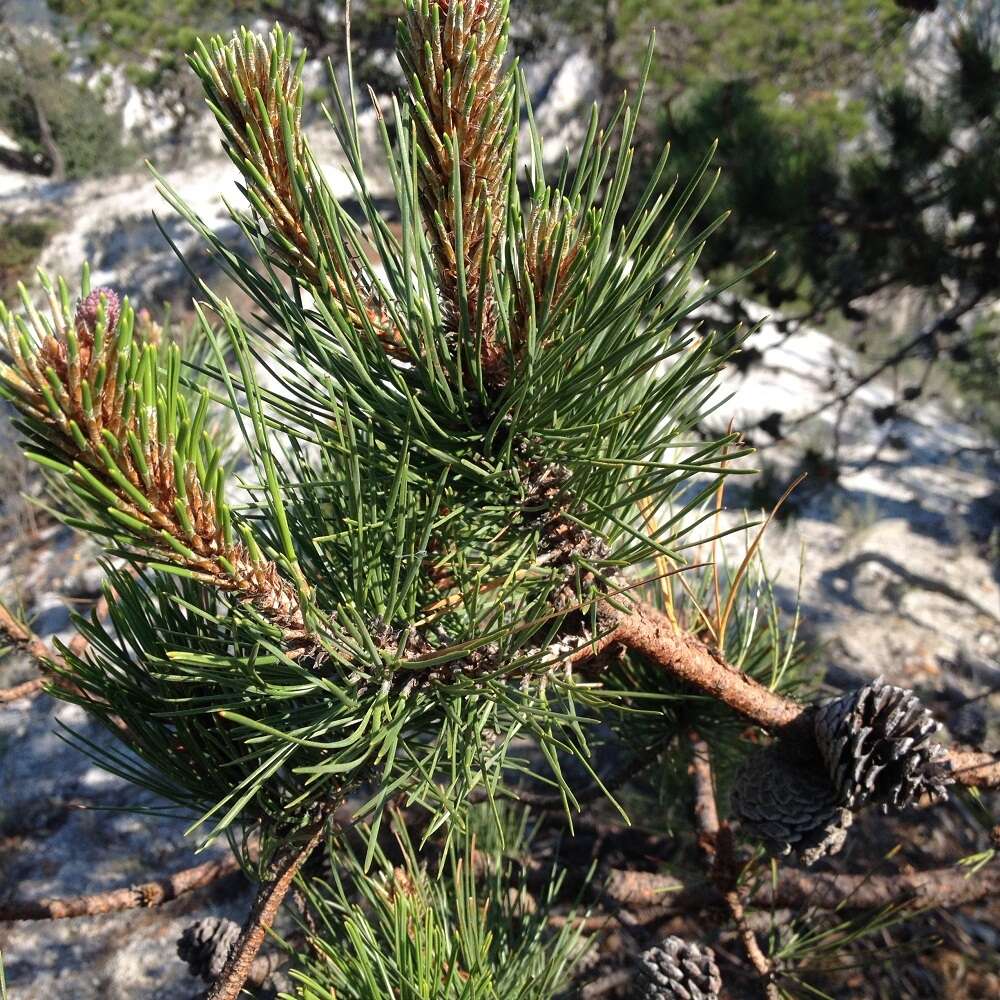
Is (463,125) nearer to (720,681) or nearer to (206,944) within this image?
(720,681)

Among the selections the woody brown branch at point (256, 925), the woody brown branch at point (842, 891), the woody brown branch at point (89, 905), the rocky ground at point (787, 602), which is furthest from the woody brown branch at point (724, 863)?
the woody brown branch at point (89, 905)

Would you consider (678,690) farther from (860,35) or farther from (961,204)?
(860,35)

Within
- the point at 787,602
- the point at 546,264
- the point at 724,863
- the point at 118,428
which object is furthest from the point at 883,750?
the point at 787,602

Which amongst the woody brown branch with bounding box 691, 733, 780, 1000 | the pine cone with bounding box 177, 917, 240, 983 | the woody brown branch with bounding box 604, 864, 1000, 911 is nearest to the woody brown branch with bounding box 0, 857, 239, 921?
the pine cone with bounding box 177, 917, 240, 983

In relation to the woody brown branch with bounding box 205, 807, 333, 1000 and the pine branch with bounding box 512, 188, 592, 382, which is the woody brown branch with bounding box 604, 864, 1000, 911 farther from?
the pine branch with bounding box 512, 188, 592, 382

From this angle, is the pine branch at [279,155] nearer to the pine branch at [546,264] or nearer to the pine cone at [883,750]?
the pine branch at [546,264]

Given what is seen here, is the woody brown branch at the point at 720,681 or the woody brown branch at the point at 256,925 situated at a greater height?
the woody brown branch at the point at 720,681
